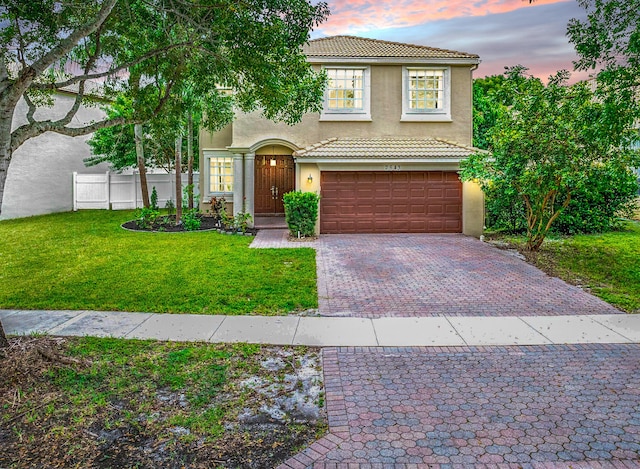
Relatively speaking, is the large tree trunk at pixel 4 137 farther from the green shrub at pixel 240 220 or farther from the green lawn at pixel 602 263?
the green shrub at pixel 240 220

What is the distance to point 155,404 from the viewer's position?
562 centimetres

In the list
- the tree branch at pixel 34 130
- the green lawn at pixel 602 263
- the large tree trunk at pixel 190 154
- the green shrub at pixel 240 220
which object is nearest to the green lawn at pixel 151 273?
the green shrub at pixel 240 220

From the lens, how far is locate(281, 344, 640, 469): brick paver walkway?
460 centimetres

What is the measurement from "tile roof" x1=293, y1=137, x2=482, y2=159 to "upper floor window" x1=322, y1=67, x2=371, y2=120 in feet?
3.52

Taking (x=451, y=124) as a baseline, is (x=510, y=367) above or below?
below

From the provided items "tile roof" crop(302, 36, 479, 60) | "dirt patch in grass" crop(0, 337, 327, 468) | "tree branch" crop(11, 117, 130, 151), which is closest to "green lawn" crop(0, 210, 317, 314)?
"dirt patch in grass" crop(0, 337, 327, 468)

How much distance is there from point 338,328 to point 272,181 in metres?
14.6

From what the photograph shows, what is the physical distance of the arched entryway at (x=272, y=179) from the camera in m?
22.0

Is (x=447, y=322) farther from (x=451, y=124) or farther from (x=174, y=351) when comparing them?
(x=451, y=124)

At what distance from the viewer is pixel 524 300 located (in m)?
10.2

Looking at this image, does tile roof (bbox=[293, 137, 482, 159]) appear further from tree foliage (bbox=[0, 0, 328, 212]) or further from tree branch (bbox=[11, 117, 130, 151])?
tree branch (bbox=[11, 117, 130, 151])

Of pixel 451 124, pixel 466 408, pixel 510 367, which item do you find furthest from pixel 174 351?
pixel 451 124

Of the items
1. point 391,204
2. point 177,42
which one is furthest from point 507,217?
point 177,42

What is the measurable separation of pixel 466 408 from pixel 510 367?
1531 millimetres
